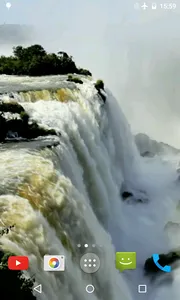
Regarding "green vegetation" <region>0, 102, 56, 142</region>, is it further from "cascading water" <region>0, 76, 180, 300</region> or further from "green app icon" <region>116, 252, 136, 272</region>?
"green app icon" <region>116, 252, 136, 272</region>

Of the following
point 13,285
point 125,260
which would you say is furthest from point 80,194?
point 13,285

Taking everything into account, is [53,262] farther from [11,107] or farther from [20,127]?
[11,107]

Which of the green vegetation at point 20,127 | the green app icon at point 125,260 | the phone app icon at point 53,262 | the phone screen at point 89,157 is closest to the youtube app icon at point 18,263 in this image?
the phone screen at point 89,157

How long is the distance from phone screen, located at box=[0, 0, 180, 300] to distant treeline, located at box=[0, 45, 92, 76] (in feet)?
0.11

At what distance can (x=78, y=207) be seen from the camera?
6891 mm

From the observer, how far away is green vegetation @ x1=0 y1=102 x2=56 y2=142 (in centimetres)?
873

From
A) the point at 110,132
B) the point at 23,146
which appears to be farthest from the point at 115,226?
the point at 110,132

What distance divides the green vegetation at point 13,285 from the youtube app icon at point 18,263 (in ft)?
0.15

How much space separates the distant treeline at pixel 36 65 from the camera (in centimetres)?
1538

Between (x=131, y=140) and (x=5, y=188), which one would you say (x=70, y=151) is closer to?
(x=5, y=188)

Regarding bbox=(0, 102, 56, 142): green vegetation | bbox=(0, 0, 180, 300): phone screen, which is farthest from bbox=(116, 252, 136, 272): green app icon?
bbox=(0, 102, 56, 142): green vegetation

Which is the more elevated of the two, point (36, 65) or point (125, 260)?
point (36, 65)

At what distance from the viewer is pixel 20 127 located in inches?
353

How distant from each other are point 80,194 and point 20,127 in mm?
2083
